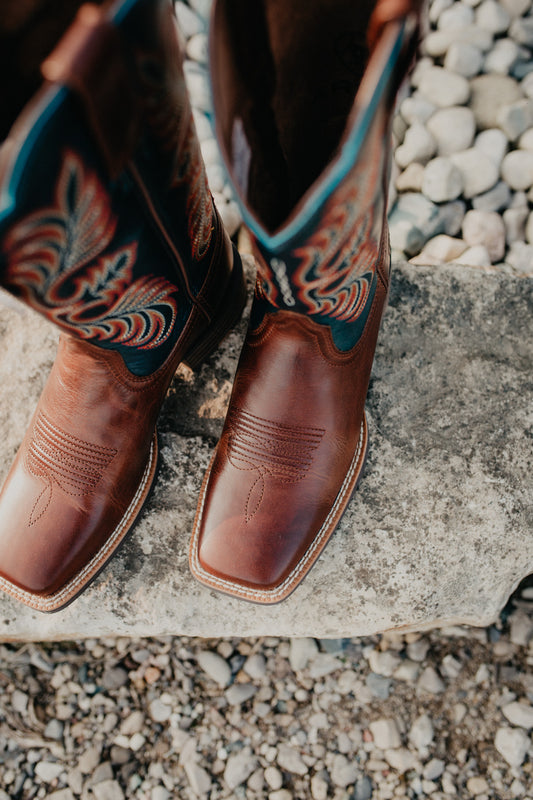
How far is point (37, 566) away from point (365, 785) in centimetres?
111

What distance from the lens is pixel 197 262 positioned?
1272mm

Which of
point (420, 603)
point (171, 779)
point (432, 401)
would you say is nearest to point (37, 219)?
point (432, 401)

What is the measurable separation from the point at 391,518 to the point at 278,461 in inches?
14.3

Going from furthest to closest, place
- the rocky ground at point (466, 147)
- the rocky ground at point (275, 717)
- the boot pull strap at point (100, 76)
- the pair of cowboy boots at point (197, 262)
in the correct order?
the rocky ground at point (466, 147) → the rocky ground at point (275, 717) → the pair of cowboy boots at point (197, 262) → the boot pull strap at point (100, 76)

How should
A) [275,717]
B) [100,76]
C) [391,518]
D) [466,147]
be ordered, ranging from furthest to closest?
1. [466,147]
2. [275,717]
3. [391,518]
4. [100,76]

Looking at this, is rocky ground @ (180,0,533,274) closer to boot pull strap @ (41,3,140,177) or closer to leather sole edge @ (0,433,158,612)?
leather sole edge @ (0,433,158,612)

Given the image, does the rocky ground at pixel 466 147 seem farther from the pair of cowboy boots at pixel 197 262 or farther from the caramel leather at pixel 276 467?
the caramel leather at pixel 276 467

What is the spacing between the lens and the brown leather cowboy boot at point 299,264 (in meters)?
0.90

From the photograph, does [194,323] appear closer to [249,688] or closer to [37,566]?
[37,566]

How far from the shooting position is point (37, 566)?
4.25 ft

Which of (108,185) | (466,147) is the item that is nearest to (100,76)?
(108,185)

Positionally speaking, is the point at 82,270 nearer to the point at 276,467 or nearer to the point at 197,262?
the point at 197,262

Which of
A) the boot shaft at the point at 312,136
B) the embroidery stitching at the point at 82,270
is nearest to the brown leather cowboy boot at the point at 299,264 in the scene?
the boot shaft at the point at 312,136

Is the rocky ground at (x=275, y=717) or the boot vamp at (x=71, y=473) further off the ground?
the boot vamp at (x=71, y=473)
